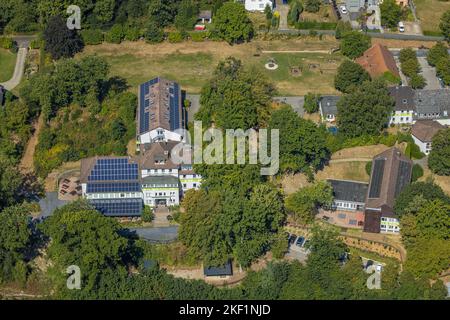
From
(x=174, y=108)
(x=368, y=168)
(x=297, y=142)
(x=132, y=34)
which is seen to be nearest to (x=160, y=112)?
(x=174, y=108)

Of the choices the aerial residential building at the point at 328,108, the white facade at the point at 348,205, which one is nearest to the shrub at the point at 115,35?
the aerial residential building at the point at 328,108

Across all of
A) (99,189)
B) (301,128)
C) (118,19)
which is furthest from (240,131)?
(118,19)

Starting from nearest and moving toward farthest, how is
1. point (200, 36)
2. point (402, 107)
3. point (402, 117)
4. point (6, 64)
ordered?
1. point (402, 107)
2. point (402, 117)
3. point (6, 64)
4. point (200, 36)

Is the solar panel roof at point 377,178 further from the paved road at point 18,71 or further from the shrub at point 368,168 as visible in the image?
the paved road at point 18,71

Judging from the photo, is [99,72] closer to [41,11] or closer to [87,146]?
[87,146]

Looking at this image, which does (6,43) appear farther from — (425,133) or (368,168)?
(425,133)
